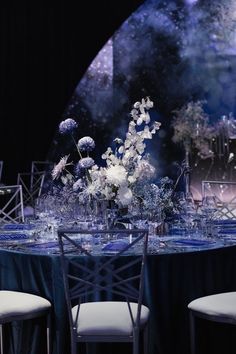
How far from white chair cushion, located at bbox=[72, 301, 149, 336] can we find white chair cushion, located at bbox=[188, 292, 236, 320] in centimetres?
25

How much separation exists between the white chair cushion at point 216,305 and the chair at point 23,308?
697mm

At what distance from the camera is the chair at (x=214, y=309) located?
2793 millimetres

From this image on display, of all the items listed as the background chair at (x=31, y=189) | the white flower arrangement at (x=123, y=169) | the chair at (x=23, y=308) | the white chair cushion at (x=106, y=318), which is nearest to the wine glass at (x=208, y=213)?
the white flower arrangement at (x=123, y=169)

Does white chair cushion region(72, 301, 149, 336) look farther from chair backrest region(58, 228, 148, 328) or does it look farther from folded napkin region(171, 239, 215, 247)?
folded napkin region(171, 239, 215, 247)

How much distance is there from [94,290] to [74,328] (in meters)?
0.27

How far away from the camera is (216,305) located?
2.85 m

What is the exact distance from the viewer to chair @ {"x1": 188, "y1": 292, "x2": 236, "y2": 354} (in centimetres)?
279

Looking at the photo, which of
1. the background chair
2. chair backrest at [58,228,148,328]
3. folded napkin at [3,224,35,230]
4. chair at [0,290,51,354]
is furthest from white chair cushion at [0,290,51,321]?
the background chair

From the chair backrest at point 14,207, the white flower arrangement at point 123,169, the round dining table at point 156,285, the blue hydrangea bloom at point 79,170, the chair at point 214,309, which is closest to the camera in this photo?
the chair at point 214,309

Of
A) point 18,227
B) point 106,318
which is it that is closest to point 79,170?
point 18,227

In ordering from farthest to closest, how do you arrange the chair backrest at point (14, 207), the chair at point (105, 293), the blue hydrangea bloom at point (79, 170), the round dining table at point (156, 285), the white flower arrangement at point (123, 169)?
the chair backrest at point (14, 207) → the blue hydrangea bloom at point (79, 170) → the white flower arrangement at point (123, 169) → the round dining table at point (156, 285) → the chair at point (105, 293)

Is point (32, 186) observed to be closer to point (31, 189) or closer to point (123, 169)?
point (31, 189)

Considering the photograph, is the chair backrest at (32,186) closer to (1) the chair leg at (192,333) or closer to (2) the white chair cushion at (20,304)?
(2) the white chair cushion at (20,304)

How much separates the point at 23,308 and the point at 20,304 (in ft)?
0.12
